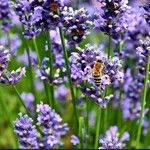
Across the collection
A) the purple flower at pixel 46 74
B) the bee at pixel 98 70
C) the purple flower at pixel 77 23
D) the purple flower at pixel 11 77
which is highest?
the purple flower at pixel 77 23

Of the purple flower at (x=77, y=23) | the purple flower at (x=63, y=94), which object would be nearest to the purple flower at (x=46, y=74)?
the purple flower at (x=77, y=23)

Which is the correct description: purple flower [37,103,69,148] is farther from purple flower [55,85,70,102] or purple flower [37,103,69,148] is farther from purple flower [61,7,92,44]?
purple flower [55,85,70,102]

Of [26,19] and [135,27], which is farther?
[135,27]

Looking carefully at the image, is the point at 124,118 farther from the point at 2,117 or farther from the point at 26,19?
the point at 26,19

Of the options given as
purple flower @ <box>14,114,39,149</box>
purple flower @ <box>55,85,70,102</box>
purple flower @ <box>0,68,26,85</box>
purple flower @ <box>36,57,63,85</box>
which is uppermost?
purple flower @ <box>0,68,26,85</box>

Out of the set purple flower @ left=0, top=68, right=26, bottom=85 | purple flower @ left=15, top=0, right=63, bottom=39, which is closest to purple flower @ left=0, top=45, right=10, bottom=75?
purple flower @ left=0, top=68, right=26, bottom=85

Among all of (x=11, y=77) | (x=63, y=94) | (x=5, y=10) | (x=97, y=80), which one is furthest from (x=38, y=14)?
(x=63, y=94)

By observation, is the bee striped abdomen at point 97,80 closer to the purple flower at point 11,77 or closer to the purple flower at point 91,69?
the purple flower at point 91,69

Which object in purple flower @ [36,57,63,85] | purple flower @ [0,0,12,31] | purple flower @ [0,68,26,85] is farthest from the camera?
purple flower @ [0,0,12,31]

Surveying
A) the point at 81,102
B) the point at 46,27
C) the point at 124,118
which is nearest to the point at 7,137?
→ the point at 124,118
